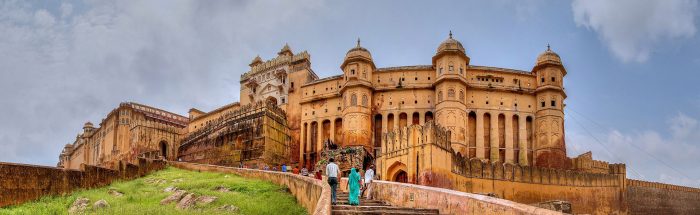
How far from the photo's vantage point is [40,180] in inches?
836

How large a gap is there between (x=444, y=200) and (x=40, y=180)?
50.2 ft

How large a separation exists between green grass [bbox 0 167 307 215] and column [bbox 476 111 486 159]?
22290mm

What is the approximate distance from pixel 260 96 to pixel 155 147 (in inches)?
463

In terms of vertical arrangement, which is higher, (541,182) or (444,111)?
(444,111)

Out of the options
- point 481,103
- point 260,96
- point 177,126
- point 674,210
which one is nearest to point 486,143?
point 481,103

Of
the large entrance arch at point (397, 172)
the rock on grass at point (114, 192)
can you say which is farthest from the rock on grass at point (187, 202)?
the large entrance arch at point (397, 172)

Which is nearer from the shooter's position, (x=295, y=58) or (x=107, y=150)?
(x=295, y=58)

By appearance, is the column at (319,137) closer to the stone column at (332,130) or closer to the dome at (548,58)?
the stone column at (332,130)

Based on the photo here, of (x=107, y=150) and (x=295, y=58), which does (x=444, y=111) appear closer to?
(x=295, y=58)

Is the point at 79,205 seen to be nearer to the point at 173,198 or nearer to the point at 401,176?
the point at 173,198

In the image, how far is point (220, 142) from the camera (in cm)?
4869

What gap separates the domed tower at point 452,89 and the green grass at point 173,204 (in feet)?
64.6

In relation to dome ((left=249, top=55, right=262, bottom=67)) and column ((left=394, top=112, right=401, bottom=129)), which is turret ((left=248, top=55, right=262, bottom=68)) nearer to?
dome ((left=249, top=55, right=262, bottom=67))

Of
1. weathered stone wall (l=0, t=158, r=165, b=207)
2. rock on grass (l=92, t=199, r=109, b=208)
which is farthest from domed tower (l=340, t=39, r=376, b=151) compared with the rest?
rock on grass (l=92, t=199, r=109, b=208)
